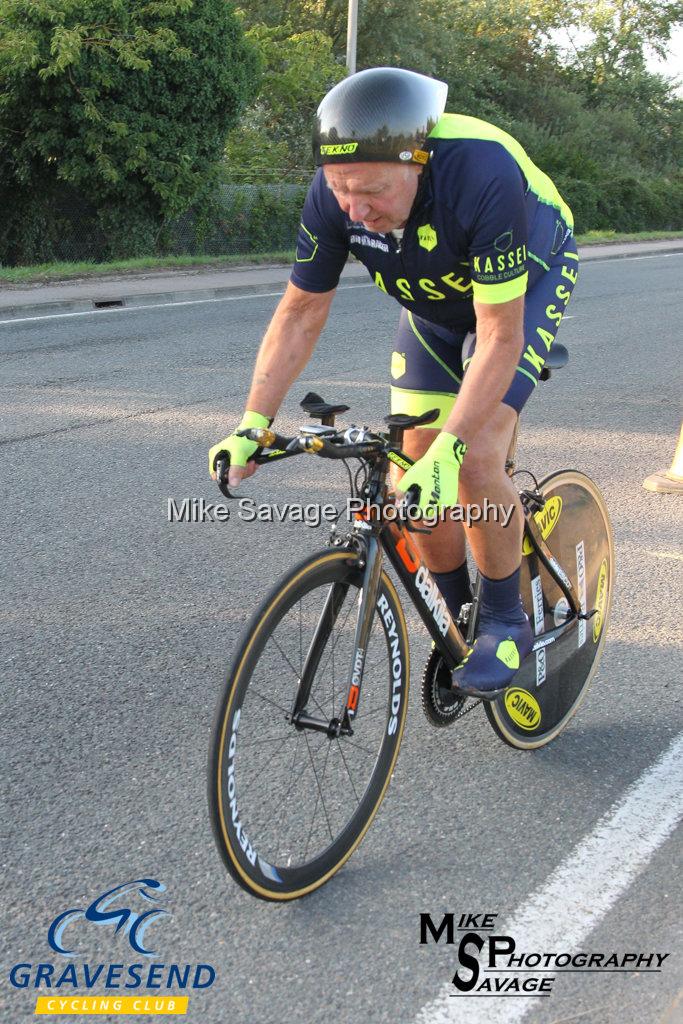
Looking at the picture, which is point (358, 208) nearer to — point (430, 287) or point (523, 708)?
point (430, 287)

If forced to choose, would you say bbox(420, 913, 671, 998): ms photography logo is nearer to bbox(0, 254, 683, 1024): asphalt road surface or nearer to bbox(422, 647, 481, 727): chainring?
bbox(0, 254, 683, 1024): asphalt road surface

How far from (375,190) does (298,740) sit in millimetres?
1320

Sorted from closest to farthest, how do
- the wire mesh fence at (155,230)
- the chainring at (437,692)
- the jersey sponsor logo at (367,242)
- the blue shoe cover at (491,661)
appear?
the jersey sponsor logo at (367,242) < the blue shoe cover at (491,661) < the chainring at (437,692) < the wire mesh fence at (155,230)

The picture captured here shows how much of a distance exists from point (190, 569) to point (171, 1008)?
2.69m

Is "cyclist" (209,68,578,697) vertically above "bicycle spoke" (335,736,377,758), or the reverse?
"cyclist" (209,68,578,697)

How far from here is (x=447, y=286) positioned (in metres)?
2.94

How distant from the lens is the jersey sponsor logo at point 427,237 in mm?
2771

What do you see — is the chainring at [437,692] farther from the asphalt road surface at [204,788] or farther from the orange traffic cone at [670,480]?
the orange traffic cone at [670,480]

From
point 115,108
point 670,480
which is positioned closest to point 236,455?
point 670,480

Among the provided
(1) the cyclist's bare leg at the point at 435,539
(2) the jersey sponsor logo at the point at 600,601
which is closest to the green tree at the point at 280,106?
(2) the jersey sponsor logo at the point at 600,601

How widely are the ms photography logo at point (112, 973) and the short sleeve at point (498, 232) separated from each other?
1.67 meters

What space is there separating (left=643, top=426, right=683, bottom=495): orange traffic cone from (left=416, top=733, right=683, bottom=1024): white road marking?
10.4ft

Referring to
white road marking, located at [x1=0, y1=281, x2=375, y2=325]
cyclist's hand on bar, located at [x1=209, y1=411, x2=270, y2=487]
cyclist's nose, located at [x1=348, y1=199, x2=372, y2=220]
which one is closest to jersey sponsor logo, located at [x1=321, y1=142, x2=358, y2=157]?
cyclist's nose, located at [x1=348, y1=199, x2=372, y2=220]

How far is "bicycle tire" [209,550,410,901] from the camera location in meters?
2.47
